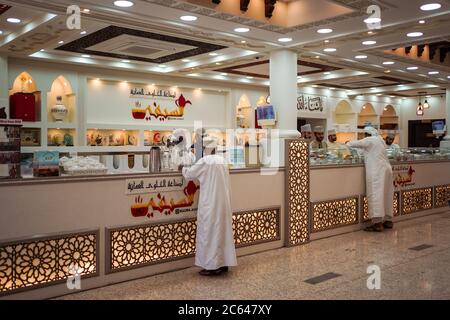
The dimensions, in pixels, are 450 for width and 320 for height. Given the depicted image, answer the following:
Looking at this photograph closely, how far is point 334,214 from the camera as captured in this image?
24.4ft

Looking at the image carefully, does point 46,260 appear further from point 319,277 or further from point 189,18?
point 189,18

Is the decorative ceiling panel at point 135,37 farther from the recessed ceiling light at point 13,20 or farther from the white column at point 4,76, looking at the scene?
the recessed ceiling light at point 13,20

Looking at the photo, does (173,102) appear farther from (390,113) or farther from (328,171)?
(390,113)

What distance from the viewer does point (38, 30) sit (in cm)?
659

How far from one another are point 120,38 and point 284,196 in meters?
3.54

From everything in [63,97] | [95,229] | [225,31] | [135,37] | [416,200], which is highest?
[135,37]

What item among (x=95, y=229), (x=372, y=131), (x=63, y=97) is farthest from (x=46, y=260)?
(x=63, y=97)

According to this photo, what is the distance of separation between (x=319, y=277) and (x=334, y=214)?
250 cm

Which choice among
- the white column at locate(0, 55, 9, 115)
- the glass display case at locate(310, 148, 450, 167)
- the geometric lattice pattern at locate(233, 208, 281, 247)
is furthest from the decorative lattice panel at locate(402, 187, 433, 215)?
the white column at locate(0, 55, 9, 115)

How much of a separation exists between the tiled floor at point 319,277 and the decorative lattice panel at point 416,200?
6.41ft

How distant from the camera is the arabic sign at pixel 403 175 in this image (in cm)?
863

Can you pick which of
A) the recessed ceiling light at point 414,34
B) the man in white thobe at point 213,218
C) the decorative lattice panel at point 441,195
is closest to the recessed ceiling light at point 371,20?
the recessed ceiling light at point 414,34
